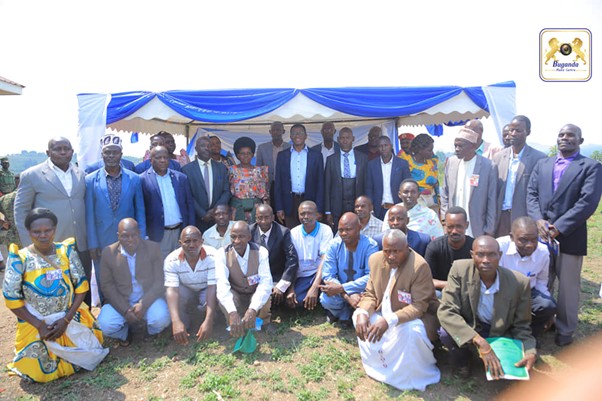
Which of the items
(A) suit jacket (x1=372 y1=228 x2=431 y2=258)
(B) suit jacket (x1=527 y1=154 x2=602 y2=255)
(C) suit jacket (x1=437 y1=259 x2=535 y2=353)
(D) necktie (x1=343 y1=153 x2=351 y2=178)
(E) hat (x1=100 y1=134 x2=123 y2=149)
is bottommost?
(C) suit jacket (x1=437 y1=259 x2=535 y2=353)

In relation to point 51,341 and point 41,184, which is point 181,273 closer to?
point 51,341

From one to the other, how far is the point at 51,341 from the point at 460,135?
450 centimetres

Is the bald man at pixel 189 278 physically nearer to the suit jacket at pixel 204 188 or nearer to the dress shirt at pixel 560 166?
the suit jacket at pixel 204 188

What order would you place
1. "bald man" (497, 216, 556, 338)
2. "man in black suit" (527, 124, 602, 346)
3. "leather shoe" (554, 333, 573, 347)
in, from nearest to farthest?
"bald man" (497, 216, 556, 338)
"man in black suit" (527, 124, 602, 346)
"leather shoe" (554, 333, 573, 347)

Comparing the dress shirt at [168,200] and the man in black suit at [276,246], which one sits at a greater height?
the dress shirt at [168,200]

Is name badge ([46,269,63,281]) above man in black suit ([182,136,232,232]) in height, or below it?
below

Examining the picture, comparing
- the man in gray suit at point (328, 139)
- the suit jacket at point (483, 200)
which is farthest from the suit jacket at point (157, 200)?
the suit jacket at point (483, 200)

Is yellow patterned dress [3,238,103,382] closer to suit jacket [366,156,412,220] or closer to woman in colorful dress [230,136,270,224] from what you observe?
woman in colorful dress [230,136,270,224]

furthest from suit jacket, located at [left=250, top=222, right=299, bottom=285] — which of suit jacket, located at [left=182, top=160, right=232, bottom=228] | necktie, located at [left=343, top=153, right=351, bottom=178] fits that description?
necktie, located at [left=343, top=153, right=351, bottom=178]

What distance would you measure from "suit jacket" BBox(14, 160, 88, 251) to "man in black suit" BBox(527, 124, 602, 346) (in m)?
4.67

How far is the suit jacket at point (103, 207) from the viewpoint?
3973 mm

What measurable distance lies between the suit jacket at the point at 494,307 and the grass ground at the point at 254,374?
41 cm

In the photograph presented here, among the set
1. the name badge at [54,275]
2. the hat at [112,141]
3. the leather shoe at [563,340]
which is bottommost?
the leather shoe at [563,340]

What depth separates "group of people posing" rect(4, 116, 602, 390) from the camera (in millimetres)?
2988
